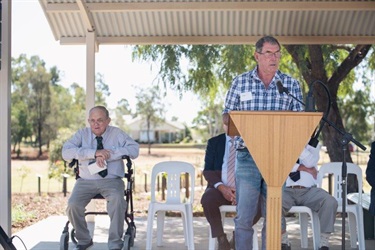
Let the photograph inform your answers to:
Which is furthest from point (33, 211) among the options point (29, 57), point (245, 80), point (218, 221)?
point (29, 57)

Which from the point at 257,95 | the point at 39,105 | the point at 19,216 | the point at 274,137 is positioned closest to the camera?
the point at 274,137

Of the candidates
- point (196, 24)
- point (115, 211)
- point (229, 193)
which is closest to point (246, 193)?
point (229, 193)

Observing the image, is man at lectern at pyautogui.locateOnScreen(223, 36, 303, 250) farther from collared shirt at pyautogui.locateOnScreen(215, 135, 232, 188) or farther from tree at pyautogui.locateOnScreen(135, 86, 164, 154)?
tree at pyautogui.locateOnScreen(135, 86, 164, 154)

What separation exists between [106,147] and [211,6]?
202cm

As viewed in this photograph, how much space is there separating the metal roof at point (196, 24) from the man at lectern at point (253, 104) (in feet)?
9.32

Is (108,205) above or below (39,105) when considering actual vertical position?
below

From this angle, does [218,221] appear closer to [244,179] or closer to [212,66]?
[244,179]

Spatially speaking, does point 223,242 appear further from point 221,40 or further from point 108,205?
point 221,40

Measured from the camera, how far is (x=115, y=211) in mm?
5398

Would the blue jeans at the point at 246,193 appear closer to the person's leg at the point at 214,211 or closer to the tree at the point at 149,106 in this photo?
the person's leg at the point at 214,211

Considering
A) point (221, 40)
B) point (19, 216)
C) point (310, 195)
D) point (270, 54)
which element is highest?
point (221, 40)

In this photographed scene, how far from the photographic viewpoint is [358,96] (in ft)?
59.5

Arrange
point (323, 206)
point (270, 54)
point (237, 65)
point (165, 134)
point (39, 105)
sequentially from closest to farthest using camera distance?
1. point (270, 54)
2. point (323, 206)
3. point (237, 65)
4. point (39, 105)
5. point (165, 134)

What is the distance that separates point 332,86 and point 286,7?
265 cm
